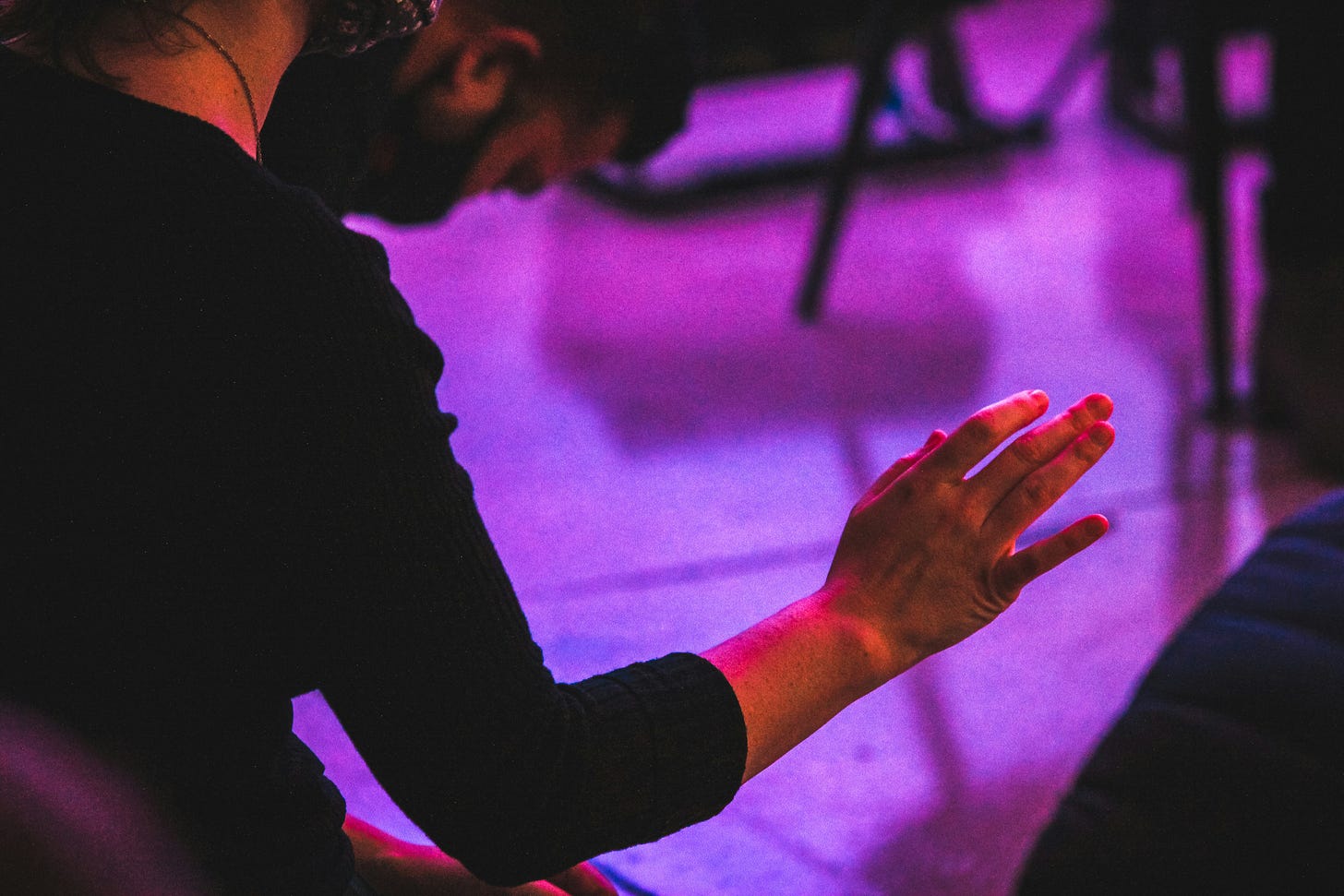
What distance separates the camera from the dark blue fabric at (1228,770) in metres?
1.12

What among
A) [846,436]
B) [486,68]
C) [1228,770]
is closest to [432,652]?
[486,68]

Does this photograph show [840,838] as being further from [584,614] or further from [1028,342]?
[1028,342]

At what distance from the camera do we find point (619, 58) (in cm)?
115

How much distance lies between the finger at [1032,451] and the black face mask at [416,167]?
53cm

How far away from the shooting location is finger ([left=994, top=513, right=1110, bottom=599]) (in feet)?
2.43

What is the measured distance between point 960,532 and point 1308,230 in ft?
5.43

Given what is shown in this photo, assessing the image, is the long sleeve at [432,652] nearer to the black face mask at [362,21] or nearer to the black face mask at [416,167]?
the black face mask at [362,21]

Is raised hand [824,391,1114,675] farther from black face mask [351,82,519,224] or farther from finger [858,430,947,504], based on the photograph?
black face mask [351,82,519,224]

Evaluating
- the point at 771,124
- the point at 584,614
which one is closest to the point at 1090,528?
the point at 584,614

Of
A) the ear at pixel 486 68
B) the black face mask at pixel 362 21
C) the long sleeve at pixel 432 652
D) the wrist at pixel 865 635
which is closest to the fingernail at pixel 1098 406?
the wrist at pixel 865 635

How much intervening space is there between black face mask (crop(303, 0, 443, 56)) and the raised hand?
0.34 m

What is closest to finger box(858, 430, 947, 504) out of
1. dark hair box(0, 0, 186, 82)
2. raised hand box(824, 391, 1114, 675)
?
raised hand box(824, 391, 1114, 675)

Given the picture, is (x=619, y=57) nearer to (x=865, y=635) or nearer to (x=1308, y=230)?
(x=865, y=635)

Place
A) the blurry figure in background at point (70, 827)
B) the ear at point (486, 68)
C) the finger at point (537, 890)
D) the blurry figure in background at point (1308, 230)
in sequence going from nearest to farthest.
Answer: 1. the blurry figure in background at point (70, 827)
2. the finger at point (537, 890)
3. the ear at point (486, 68)
4. the blurry figure in background at point (1308, 230)
